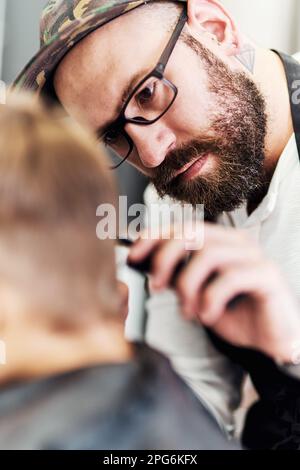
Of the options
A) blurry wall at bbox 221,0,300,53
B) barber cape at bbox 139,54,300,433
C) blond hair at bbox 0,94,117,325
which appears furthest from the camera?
blurry wall at bbox 221,0,300,53

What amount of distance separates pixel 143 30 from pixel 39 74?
13 centimetres

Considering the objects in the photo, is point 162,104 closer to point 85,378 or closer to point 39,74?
point 39,74

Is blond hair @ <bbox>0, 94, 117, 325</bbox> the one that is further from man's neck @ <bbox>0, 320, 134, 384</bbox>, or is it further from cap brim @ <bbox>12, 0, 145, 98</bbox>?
cap brim @ <bbox>12, 0, 145, 98</bbox>

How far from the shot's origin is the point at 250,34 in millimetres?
662

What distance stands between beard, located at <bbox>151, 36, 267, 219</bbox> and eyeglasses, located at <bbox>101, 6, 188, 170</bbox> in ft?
0.16

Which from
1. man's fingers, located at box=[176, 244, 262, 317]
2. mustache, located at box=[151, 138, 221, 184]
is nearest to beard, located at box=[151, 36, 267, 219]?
mustache, located at box=[151, 138, 221, 184]

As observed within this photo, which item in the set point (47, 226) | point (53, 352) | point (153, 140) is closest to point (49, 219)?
point (47, 226)

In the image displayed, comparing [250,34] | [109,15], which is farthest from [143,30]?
[250,34]

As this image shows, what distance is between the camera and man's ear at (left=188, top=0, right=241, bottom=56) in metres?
0.64

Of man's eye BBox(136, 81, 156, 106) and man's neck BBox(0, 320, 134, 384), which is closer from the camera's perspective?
man's neck BBox(0, 320, 134, 384)

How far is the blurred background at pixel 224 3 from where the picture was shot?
0.63 m
